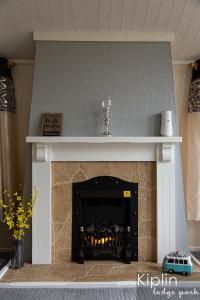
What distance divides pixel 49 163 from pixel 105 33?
4.43 ft

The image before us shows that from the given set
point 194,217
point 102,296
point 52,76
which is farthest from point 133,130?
point 102,296

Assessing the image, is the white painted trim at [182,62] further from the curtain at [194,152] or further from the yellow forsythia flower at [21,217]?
the yellow forsythia flower at [21,217]

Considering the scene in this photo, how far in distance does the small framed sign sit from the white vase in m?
0.95

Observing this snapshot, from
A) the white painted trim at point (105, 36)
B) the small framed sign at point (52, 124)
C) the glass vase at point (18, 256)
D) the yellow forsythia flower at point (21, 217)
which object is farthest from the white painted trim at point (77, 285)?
the white painted trim at point (105, 36)

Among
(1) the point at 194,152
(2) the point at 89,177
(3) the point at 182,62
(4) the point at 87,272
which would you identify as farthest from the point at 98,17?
(4) the point at 87,272

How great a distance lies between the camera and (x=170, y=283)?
8.39 ft

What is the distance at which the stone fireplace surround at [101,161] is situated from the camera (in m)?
3.04

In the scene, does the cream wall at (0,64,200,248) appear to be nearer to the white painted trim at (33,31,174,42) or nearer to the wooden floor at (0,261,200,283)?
the white painted trim at (33,31,174,42)

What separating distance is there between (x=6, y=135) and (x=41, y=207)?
35.7 inches

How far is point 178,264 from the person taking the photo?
2732 mm

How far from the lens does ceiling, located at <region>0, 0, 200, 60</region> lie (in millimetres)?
2793

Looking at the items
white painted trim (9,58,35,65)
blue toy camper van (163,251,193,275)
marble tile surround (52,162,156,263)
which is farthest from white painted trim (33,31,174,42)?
blue toy camper van (163,251,193,275)

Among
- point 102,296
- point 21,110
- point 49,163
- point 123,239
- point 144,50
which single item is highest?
point 144,50

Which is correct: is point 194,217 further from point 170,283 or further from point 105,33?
point 105,33
